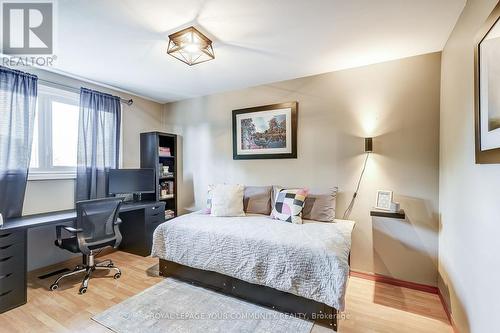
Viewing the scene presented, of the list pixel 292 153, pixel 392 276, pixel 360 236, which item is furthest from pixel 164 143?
pixel 392 276

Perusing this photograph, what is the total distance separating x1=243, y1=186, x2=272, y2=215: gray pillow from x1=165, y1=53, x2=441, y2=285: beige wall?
242 millimetres

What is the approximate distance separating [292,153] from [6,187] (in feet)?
10.8

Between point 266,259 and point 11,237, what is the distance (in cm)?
232

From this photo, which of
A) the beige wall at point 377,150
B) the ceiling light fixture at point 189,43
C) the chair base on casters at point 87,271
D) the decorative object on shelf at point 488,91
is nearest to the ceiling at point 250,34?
the ceiling light fixture at point 189,43

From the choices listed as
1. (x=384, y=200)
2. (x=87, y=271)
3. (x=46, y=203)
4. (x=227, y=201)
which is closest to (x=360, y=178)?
(x=384, y=200)

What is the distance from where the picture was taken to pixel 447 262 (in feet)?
6.71

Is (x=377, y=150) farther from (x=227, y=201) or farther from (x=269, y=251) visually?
(x=227, y=201)

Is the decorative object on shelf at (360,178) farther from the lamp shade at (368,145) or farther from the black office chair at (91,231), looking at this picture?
the black office chair at (91,231)

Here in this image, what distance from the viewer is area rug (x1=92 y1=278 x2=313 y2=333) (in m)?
1.81

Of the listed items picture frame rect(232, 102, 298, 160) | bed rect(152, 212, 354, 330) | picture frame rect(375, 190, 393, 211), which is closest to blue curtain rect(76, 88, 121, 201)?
bed rect(152, 212, 354, 330)

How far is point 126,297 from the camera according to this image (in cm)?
223

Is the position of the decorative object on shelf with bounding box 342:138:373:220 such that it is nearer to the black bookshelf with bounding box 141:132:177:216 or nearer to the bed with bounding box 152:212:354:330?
the bed with bounding box 152:212:354:330

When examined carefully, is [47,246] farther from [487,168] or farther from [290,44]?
[487,168]

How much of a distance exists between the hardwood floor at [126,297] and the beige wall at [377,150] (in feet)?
1.05
